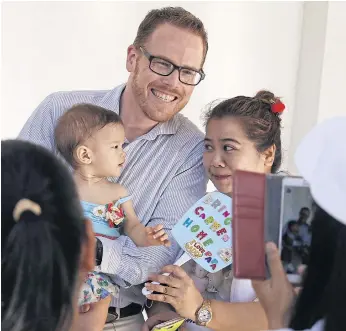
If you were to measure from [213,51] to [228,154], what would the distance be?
1.18ft

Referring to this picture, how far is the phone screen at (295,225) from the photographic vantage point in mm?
716

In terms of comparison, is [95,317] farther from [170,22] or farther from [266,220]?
[170,22]

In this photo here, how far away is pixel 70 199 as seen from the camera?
0.71m

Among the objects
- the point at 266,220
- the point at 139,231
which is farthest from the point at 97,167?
the point at 266,220

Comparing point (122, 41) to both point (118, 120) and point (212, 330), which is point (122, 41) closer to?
point (118, 120)

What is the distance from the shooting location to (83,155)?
3.13 ft

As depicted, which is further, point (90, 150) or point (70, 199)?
point (90, 150)

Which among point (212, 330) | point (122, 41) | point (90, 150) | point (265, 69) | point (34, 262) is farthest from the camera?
point (265, 69)

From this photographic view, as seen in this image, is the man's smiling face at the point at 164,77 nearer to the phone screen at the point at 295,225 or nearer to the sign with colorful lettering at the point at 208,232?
the sign with colorful lettering at the point at 208,232

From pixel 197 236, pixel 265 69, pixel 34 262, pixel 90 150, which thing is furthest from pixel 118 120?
pixel 265 69

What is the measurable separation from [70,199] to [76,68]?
2.17ft

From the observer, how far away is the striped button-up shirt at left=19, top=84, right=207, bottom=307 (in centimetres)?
102

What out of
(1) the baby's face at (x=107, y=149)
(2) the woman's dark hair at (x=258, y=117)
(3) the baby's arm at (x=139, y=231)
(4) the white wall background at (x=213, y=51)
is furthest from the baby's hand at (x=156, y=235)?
(4) the white wall background at (x=213, y=51)

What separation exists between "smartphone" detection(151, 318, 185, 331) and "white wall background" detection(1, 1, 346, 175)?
40 centimetres
